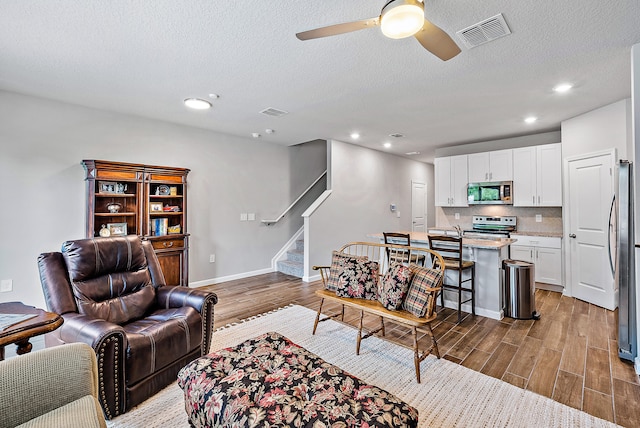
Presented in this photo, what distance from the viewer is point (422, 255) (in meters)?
3.78

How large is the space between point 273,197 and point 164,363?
418 centimetres

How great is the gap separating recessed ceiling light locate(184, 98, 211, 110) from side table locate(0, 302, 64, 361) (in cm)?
267

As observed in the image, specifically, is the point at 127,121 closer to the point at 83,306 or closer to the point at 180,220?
the point at 180,220

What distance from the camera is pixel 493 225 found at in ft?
18.0

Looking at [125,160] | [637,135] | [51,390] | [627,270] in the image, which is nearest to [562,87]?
[637,135]

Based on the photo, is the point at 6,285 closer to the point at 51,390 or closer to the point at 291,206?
the point at 51,390

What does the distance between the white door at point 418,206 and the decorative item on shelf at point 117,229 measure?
6478 millimetres

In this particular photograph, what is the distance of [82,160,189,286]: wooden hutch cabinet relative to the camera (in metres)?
3.59

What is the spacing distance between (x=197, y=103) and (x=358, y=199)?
3.69m

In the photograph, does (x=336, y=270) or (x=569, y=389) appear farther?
(x=336, y=270)

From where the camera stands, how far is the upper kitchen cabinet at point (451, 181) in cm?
576

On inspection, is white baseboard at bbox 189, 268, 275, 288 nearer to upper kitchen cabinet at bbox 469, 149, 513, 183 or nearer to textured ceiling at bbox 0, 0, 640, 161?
textured ceiling at bbox 0, 0, 640, 161

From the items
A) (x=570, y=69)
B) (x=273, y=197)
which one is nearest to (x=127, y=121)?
(x=273, y=197)

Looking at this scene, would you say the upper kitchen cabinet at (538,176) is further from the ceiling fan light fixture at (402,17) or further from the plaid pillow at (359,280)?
the ceiling fan light fixture at (402,17)
